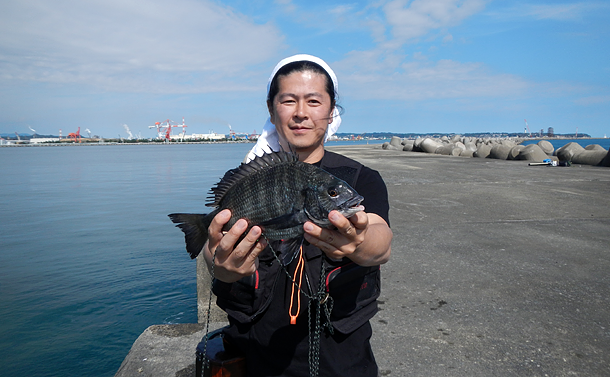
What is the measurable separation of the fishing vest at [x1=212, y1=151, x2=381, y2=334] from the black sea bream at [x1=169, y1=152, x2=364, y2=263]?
10.8 inches

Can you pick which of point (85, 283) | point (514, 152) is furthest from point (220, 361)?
point (514, 152)

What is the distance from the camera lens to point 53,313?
7273mm

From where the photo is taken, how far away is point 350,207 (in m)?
1.87

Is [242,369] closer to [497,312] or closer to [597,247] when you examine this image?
[497,312]

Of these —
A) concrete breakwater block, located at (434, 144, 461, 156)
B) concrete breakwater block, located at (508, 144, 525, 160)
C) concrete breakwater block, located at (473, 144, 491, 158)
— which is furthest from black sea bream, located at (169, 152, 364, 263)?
concrete breakwater block, located at (434, 144, 461, 156)

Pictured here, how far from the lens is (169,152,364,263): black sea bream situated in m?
1.90

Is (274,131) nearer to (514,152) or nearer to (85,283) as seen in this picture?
(85,283)

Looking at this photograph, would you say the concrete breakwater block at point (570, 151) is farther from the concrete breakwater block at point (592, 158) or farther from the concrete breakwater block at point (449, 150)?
the concrete breakwater block at point (449, 150)

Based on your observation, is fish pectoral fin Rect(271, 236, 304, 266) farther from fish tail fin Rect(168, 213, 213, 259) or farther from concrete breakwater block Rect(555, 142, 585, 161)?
concrete breakwater block Rect(555, 142, 585, 161)

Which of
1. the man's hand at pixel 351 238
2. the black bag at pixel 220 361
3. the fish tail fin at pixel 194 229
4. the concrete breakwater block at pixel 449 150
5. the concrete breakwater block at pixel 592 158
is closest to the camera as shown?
the man's hand at pixel 351 238

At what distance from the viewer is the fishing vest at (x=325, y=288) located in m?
2.16

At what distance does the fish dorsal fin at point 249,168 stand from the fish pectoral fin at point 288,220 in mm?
305

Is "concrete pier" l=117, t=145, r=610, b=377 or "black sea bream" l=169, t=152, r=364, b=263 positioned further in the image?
"concrete pier" l=117, t=145, r=610, b=377

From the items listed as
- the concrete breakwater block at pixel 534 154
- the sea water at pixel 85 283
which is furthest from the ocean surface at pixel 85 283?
the concrete breakwater block at pixel 534 154
